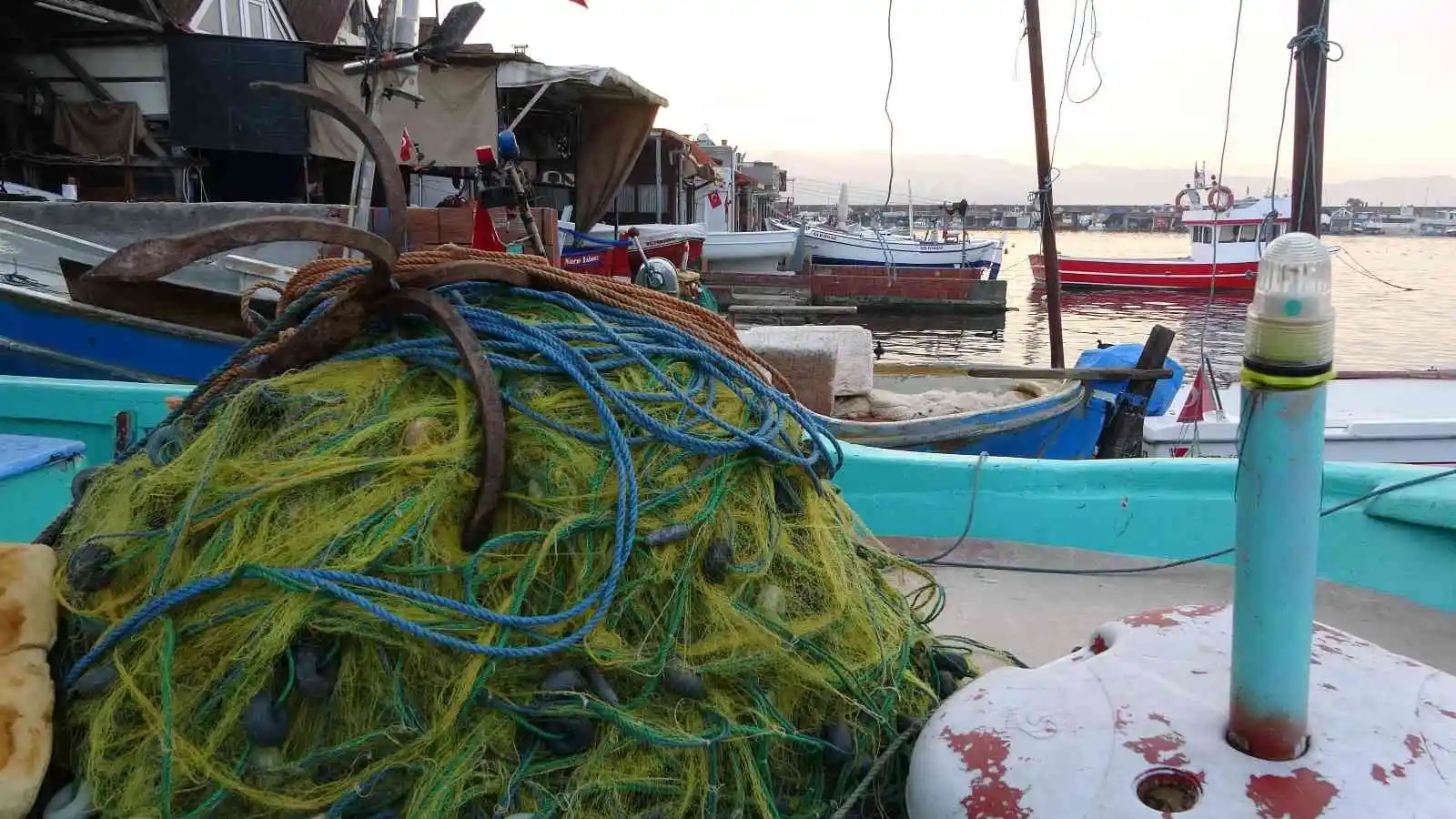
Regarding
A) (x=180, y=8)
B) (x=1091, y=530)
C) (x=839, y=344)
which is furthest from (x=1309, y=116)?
(x=180, y=8)

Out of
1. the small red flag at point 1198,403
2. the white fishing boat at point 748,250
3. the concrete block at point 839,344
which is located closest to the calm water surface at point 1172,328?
the white fishing boat at point 748,250

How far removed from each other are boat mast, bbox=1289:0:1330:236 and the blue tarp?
14.4 feet

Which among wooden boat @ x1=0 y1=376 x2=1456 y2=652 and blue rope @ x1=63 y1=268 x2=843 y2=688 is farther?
wooden boat @ x1=0 y1=376 x2=1456 y2=652

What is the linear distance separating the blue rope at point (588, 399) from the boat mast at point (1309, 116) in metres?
3.23

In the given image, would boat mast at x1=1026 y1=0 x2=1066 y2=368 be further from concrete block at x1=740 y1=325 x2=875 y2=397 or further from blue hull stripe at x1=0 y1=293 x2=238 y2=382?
blue hull stripe at x1=0 y1=293 x2=238 y2=382

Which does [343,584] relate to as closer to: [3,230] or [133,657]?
[133,657]

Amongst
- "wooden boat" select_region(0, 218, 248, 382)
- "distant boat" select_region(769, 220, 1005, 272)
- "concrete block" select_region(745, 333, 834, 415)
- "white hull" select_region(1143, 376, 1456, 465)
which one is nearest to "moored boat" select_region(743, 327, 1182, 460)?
A: "concrete block" select_region(745, 333, 834, 415)

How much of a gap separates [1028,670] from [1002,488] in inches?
72.8

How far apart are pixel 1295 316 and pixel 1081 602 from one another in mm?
1968

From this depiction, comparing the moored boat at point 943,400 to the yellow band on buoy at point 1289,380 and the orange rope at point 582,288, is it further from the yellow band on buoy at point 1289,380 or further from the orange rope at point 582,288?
the yellow band on buoy at point 1289,380

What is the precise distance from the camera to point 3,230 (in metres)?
6.62

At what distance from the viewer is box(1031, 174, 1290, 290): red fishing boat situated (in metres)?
26.6

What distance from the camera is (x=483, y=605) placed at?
63.6 inches

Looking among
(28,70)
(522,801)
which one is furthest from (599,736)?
(28,70)
